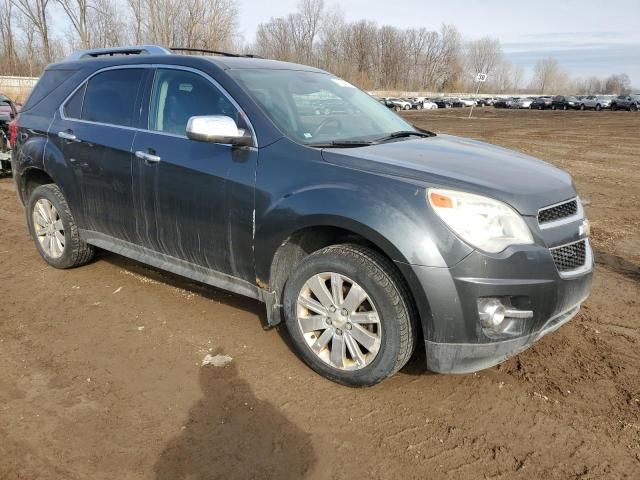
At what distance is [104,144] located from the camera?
420 cm

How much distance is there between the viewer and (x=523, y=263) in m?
2.73

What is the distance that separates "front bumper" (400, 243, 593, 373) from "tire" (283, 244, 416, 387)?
0.45ft

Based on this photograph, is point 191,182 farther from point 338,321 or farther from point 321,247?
point 338,321

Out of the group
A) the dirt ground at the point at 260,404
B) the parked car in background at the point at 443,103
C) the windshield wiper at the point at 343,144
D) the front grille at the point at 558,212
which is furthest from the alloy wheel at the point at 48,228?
the parked car in background at the point at 443,103

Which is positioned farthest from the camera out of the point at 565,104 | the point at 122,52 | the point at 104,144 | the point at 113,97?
the point at 565,104

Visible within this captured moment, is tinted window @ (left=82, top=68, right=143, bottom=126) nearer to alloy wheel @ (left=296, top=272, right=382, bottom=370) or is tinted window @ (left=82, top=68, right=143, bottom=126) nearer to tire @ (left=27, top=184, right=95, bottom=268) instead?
tire @ (left=27, top=184, right=95, bottom=268)

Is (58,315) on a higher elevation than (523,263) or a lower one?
lower

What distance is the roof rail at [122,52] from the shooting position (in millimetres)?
Result: 4387

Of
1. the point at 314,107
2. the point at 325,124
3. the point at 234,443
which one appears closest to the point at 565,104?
the point at 314,107

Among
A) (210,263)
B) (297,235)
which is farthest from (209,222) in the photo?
(297,235)

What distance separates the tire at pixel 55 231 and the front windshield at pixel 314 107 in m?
2.20

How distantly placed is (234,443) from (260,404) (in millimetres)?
356

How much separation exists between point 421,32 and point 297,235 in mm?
123307

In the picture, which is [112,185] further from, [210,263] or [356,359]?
[356,359]
